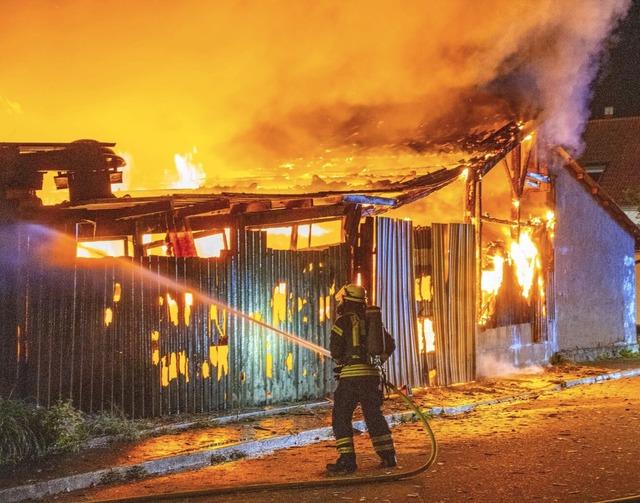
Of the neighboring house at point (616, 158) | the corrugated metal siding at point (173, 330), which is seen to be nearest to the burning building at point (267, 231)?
the corrugated metal siding at point (173, 330)

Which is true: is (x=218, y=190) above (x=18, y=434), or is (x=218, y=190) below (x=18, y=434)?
above

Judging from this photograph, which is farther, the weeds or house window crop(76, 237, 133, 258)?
house window crop(76, 237, 133, 258)

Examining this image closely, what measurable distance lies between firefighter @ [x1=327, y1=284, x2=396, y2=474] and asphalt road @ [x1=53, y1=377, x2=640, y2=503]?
0.92 feet

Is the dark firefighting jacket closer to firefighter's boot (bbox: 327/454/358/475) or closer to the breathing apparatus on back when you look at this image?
the breathing apparatus on back

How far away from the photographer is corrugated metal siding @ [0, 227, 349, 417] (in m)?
8.70

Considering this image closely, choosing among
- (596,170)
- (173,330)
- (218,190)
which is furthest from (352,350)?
(596,170)

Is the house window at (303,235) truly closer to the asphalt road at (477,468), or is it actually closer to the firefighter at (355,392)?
the asphalt road at (477,468)

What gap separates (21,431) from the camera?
7508mm

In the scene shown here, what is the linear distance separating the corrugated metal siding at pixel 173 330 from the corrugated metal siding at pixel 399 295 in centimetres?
85

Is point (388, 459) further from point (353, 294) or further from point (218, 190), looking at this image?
point (218, 190)

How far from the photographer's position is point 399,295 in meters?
12.4

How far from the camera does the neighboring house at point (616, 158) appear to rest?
29625 mm

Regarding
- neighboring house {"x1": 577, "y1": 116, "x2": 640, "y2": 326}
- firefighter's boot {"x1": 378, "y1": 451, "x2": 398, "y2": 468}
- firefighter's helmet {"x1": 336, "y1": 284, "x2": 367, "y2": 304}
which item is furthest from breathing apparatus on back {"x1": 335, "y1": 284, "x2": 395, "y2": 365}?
neighboring house {"x1": 577, "y1": 116, "x2": 640, "y2": 326}

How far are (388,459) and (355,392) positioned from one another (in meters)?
0.74
